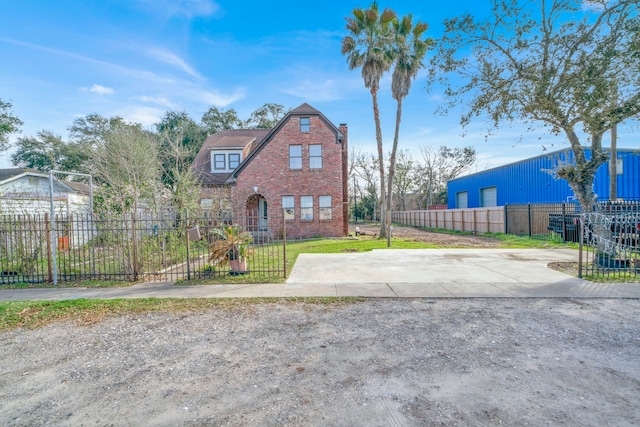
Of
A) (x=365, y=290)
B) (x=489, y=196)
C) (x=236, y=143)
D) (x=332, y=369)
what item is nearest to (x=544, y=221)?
(x=489, y=196)

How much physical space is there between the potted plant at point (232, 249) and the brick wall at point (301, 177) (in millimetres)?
11164

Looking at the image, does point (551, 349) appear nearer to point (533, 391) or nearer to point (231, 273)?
point (533, 391)

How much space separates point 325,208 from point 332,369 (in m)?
16.2

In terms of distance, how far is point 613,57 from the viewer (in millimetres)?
6926

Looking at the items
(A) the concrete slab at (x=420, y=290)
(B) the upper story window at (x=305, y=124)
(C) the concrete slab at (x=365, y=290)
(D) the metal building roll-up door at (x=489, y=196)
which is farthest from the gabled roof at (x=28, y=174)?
(D) the metal building roll-up door at (x=489, y=196)

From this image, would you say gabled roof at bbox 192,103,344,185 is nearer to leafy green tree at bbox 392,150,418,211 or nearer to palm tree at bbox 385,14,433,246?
palm tree at bbox 385,14,433,246

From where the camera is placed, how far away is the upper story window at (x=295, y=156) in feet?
64.3

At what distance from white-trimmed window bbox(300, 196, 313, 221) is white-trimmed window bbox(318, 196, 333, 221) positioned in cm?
58

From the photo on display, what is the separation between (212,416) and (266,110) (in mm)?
39547

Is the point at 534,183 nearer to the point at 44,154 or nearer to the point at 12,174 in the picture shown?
the point at 12,174

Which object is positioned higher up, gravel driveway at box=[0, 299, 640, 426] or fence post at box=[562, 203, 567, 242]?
fence post at box=[562, 203, 567, 242]

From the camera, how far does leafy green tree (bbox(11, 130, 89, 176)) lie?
103ft

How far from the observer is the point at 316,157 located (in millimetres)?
19516

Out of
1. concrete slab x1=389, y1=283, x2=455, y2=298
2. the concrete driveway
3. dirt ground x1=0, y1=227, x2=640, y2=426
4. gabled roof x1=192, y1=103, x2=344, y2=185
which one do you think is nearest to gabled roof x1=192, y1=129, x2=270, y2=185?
gabled roof x1=192, y1=103, x2=344, y2=185
